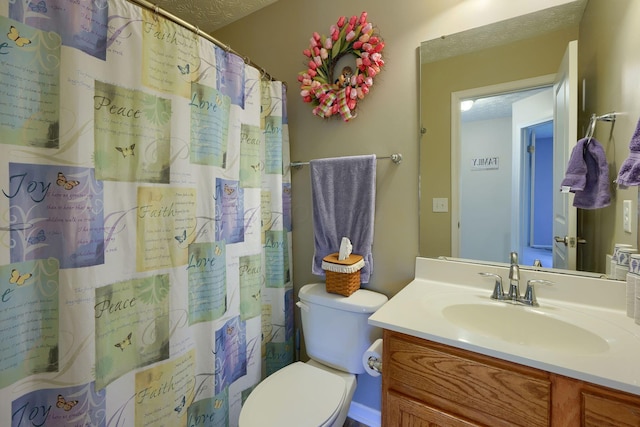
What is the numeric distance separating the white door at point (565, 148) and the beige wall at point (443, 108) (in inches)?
5.5

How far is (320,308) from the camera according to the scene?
4.53 ft

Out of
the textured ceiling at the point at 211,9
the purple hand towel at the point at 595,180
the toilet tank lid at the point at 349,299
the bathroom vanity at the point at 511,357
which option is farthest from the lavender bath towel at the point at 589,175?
the textured ceiling at the point at 211,9

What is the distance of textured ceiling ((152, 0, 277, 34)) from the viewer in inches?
67.9

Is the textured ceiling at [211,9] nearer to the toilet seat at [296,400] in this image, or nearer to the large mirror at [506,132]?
the large mirror at [506,132]

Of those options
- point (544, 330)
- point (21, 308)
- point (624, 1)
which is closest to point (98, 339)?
point (21, 308)

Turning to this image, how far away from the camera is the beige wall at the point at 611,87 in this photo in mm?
888

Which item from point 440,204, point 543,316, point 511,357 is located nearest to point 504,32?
point 440,204

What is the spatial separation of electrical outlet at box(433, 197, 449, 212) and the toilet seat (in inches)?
35.0

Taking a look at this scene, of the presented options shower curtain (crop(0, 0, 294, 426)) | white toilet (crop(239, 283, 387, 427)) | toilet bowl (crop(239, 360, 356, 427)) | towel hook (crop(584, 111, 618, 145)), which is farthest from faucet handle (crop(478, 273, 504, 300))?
shower curtain (crop(0, 0, 294, 426))

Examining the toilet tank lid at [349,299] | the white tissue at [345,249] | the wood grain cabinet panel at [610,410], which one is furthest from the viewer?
the white tissue at [345,249]

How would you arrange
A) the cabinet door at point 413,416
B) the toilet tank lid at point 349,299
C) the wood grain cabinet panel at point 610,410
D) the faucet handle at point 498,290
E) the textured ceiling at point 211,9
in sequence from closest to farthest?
1. the wood grain cabinet panel at point 610,410
2. the cabinet door at point 413,416
3. the faucet handle at point 498,290
4. the toilet tank lid at point 349,299
5. the textured ceiling at point 211,9

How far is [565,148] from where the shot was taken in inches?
42.1

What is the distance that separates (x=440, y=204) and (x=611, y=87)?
683 mm

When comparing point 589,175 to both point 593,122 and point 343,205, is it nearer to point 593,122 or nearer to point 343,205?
point 593,122
